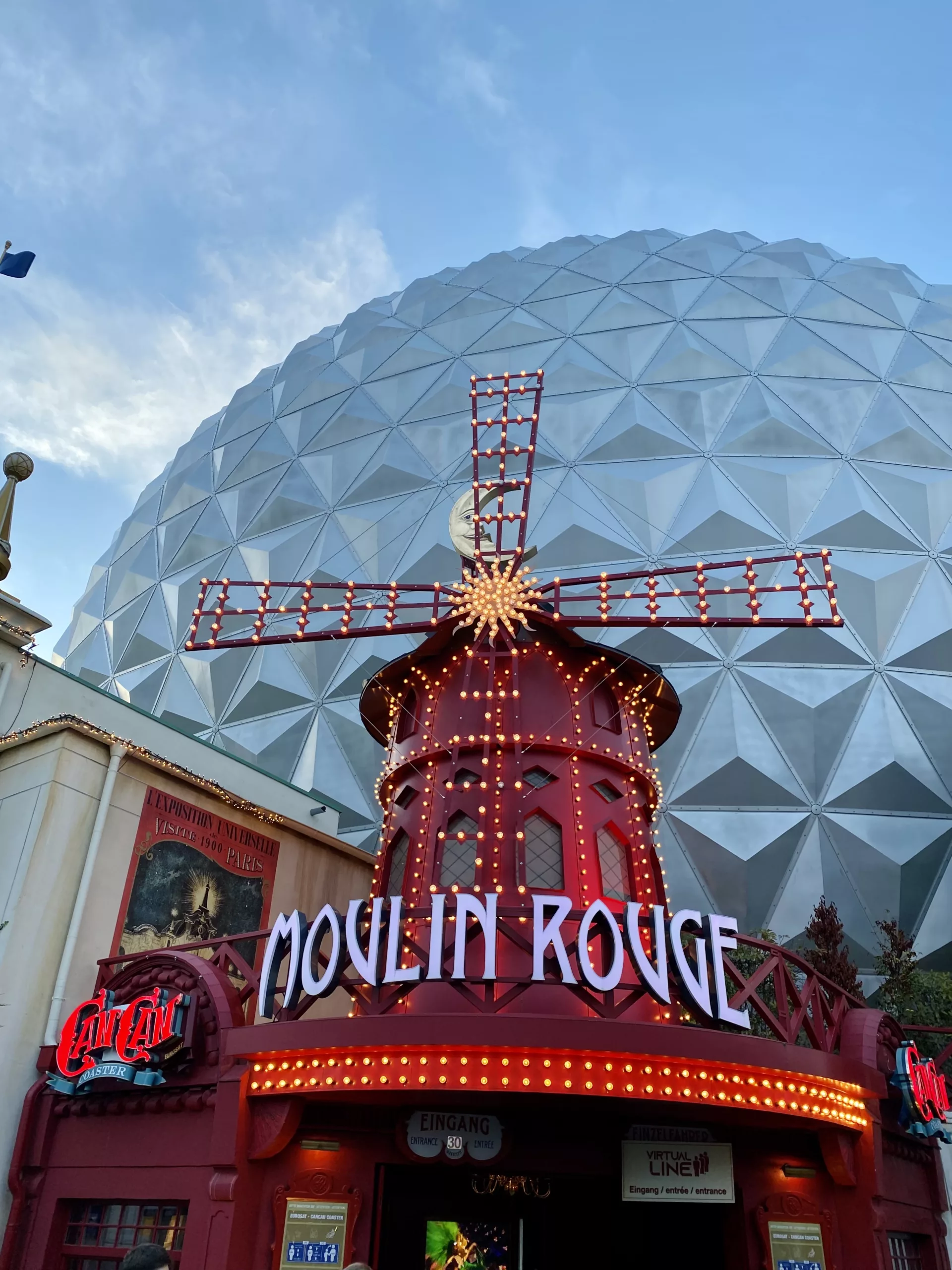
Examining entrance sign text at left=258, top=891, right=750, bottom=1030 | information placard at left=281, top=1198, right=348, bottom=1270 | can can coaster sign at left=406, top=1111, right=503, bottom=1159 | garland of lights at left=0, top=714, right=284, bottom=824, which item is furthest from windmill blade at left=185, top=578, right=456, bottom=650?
information placard at left=281, top=1198, right=348, bottom=1270

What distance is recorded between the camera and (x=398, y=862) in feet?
48.2

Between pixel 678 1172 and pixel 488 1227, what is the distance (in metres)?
3.56

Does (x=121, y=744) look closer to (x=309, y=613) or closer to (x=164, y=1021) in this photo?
(x=309, y=613)

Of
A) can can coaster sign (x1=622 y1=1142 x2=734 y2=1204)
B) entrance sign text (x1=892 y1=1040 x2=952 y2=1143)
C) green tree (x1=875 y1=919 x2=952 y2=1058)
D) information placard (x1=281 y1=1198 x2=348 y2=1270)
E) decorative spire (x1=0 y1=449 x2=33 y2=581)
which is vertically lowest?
information placard (x1=281 y1=1198 x2=348 y2=1270)

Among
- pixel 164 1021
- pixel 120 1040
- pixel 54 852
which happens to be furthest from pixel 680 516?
pixel 120 1040

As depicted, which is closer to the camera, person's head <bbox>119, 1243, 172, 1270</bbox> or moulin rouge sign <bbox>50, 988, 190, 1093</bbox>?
person's head <bbox>119, 1243, 172, 1270</bbox>

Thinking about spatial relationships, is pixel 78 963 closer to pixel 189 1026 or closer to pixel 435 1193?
pixel 189 1026

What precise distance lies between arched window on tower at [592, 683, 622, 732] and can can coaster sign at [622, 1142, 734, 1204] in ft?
18.1

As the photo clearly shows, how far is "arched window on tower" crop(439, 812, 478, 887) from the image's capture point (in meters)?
13.4

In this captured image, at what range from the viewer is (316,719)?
2502 centimetres

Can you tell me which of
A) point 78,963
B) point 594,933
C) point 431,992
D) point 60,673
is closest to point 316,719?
point 60,673

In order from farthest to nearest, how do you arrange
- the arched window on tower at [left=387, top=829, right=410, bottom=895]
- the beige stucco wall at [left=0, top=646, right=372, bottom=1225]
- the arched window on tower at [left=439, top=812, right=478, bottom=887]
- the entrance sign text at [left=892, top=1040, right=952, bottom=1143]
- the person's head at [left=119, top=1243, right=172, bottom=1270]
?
the arched window on tower at [left=387, top=829, right=410, bottom=895] < the arched window on tower at [left=439, top=812, right=478, bottom=887] < the beige stucco wall at [left=0, top=646, right=372, bottom=1225] < the entrance sign text at [left=892, top=1040, right=952, bottom=1143] < the person's head at [left=119, top=1243, right=172, bottom=1270]

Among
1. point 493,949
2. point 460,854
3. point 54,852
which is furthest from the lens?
point 54,852

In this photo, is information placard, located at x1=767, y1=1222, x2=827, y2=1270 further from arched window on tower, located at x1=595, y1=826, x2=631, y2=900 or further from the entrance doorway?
arched window on tower, located at x1=595, y1=826, x2=631, y2=900
